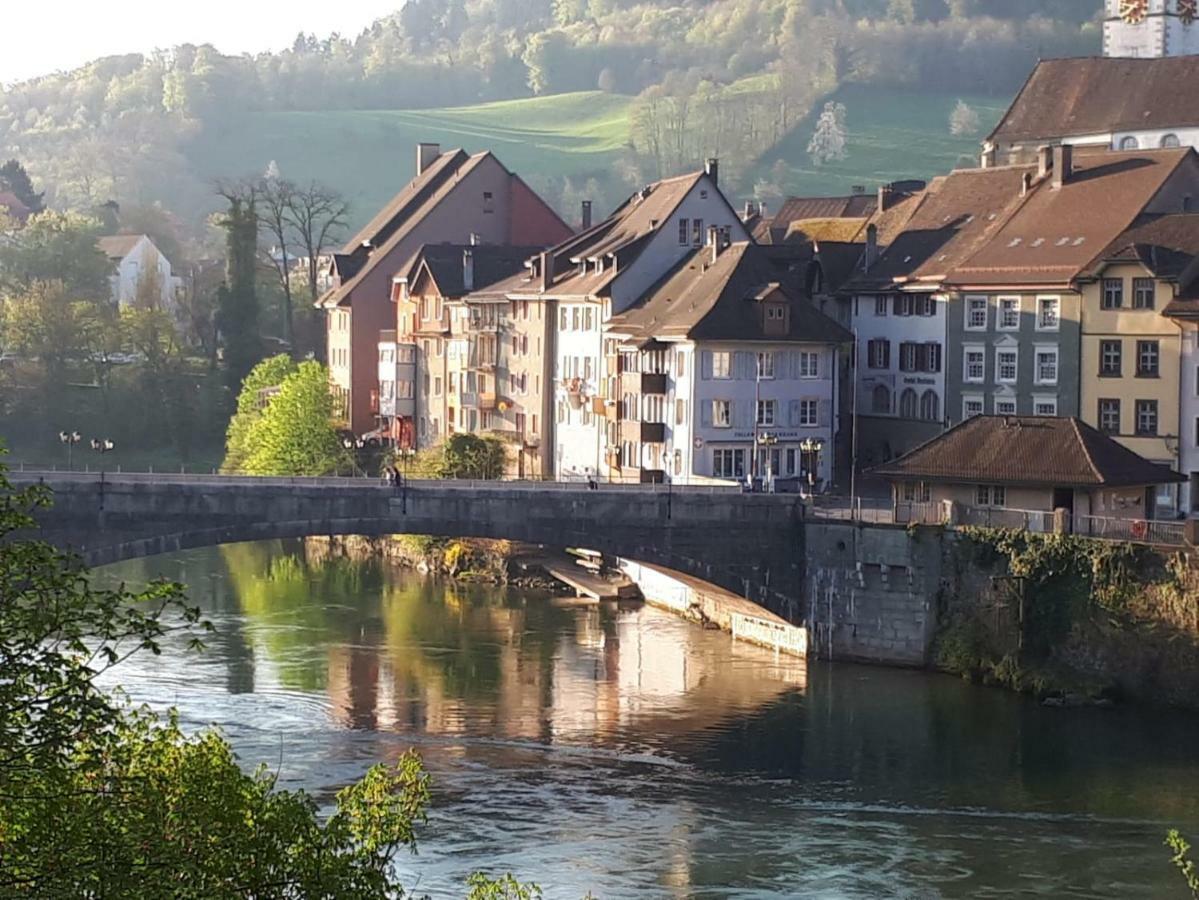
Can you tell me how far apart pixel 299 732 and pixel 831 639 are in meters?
18.8

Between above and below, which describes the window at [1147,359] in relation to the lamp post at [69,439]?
above

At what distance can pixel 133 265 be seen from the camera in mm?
159250

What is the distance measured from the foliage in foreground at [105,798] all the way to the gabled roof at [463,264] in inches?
3250

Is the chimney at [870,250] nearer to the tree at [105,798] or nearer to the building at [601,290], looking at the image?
the building at [601,290]

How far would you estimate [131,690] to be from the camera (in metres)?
60.8

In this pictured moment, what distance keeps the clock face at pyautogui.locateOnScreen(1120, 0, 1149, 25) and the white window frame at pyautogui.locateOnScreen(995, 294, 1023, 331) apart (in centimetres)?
5363

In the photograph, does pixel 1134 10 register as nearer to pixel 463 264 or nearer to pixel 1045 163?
pixel 463 264

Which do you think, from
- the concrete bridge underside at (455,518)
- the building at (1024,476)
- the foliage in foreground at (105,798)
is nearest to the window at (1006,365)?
the building at (1024,476)

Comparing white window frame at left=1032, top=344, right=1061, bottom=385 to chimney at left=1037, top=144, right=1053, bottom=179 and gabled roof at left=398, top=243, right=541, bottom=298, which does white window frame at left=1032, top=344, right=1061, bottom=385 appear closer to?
chimney at left=1037, top=144, right=1053, bottom=179

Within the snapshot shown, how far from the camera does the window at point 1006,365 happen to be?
82000 millimetres

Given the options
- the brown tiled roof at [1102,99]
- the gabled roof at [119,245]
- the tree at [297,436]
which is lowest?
the tree at [297,436]

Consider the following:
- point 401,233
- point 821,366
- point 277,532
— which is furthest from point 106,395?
point 277,532

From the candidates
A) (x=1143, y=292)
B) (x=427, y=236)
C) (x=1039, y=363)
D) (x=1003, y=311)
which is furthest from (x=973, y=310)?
(x=427, y=236)

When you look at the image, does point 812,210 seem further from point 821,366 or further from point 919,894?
point 919,894
